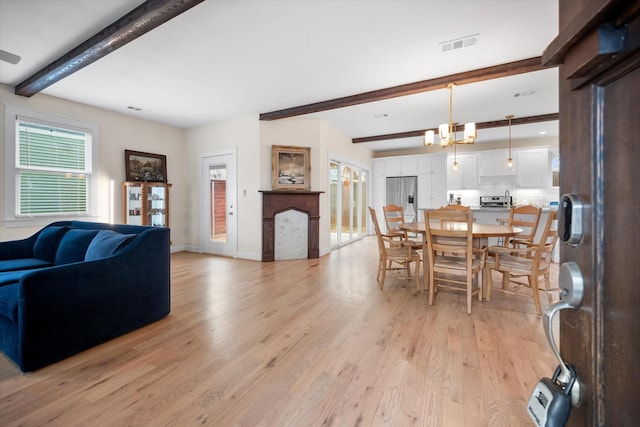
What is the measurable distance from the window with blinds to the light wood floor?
311 cm

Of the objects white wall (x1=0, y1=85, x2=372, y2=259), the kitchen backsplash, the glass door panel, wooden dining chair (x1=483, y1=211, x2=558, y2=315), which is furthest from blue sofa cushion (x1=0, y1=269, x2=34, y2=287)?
the kitchen backsplash

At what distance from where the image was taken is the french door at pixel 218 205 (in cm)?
559

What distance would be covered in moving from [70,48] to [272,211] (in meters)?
3.33

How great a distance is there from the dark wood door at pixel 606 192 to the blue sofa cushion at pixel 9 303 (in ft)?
9.38

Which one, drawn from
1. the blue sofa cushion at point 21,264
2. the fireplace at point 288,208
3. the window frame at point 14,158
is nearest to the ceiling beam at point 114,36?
the window frame at point 14,158

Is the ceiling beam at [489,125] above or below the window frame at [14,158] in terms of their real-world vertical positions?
above

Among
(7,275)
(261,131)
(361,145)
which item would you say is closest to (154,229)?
(7,275)

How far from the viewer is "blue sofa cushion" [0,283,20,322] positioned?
1.86 meters

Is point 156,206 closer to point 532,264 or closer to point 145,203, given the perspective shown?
point 145,203

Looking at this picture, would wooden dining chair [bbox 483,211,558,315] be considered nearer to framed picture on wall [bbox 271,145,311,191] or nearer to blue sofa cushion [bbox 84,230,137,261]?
framed picture on wall [bbox 271,145,311,191]

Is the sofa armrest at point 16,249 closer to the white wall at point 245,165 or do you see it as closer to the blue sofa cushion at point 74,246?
the blue sofa cushion at point 74,246

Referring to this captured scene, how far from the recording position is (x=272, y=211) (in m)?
5.22

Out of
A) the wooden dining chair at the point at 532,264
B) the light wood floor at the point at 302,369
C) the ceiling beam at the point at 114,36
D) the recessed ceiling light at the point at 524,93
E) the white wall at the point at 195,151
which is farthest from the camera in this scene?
the white wall at the point at 195,151

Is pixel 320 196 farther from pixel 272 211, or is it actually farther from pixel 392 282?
pixel 392 282
